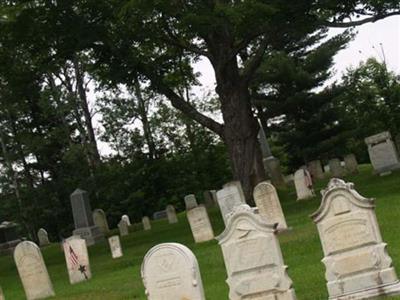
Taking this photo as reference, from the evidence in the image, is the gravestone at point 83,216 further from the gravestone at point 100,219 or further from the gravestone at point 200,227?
the gravestone at point 200,227

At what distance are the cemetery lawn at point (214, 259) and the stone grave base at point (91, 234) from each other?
2823mm

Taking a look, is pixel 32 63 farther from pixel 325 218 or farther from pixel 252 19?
pixel 325 218

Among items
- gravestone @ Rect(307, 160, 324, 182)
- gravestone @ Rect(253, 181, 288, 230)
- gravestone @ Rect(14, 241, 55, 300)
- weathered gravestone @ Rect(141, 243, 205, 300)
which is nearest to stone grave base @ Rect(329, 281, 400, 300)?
weathered gravestone @ Rect(141, 243, 205, 300)

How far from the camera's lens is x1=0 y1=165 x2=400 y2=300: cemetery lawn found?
11.9 meters

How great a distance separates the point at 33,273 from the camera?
1570cm

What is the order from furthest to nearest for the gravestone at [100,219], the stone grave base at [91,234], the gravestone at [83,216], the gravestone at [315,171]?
the gravestone at [315,171]
the gravestone at [100,219]
the gravestone at [83,216]
the stone grave base at [91,234]

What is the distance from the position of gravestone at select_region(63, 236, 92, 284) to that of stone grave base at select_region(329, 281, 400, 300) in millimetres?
9126

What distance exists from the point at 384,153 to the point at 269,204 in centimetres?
1147

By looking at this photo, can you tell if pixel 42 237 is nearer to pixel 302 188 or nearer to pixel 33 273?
pixel 302 188

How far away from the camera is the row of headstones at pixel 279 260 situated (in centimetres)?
927

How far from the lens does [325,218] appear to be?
9664 mm

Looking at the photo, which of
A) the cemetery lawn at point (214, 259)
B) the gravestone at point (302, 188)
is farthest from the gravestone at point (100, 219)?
the gravestone at point (302, 188)

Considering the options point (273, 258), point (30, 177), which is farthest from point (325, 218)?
point (30, 177)

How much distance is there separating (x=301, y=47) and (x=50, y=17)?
25369 mm
